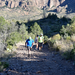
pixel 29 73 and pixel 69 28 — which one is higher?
pixel 69 28

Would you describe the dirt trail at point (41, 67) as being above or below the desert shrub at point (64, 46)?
below

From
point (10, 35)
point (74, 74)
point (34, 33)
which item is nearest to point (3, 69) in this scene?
point (74, 74)

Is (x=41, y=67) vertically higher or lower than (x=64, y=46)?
lower

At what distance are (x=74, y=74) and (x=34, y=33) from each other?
28.5m

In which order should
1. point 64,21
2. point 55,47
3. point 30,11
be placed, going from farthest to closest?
point 30,11, point 64,21, point 55,47

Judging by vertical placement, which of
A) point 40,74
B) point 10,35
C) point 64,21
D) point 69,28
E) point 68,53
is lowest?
point 40,74

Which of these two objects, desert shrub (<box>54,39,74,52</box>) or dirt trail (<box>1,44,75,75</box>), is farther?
desert shrub (<box>54,39,74,52</box>)

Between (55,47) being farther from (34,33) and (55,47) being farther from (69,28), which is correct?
(34,33)

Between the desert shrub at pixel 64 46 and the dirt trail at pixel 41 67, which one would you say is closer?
the dirt trail at pixel 41 67

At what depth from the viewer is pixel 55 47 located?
9750 millimetres

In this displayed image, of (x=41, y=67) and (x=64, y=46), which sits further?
(x=64, y=46)

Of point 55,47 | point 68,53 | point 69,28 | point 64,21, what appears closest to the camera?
point 68,53

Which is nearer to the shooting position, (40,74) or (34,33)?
(40,74)

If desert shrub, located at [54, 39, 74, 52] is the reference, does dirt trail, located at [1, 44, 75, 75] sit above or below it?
A: below
